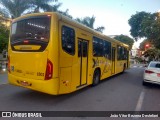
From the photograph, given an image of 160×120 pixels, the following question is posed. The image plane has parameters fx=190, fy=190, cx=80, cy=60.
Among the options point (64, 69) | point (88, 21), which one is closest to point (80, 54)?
point (64, 69)

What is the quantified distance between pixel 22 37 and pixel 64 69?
194 centimetres

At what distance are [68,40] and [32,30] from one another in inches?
52.6

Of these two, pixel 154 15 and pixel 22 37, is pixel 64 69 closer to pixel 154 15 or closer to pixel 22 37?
pixel 22 37

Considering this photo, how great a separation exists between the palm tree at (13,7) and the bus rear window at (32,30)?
56.5 ft

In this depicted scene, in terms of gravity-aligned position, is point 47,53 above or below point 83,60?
above

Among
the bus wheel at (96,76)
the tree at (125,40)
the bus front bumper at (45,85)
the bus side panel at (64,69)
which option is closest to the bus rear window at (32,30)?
the bus side panel at (64,69)

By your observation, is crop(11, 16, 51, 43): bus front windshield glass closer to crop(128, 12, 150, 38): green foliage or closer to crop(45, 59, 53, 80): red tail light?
crop(45, 59, 53, 80): red tail light

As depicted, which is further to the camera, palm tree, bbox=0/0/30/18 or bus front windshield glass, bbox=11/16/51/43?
palm tree, bbox=0/0/30/18

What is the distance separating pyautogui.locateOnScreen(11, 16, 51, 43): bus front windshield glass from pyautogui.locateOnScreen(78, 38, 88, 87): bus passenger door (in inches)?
73.9

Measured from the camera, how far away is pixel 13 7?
75.3ft

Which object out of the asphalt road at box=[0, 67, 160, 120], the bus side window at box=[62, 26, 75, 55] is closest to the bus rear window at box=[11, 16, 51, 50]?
the bus side window at box=[62, 26, 75, 55]

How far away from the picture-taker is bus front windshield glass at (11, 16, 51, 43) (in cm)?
650

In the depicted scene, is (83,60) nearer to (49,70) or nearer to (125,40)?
(49,70)

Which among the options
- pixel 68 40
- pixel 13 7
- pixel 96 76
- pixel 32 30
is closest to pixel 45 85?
pixel 68 40
